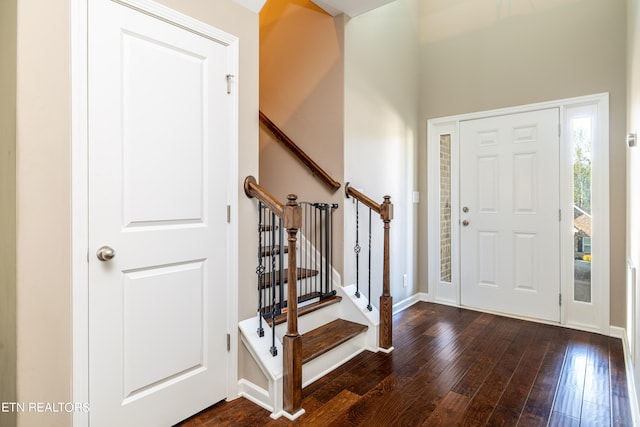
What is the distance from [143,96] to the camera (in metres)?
1.64

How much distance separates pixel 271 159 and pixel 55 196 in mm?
2100

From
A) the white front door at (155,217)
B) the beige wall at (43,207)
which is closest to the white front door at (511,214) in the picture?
the white front door at (155,217)

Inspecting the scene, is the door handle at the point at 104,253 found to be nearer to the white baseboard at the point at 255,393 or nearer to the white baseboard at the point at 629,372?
the white baseboard at the point at 255,393

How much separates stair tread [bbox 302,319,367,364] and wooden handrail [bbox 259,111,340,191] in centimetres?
105

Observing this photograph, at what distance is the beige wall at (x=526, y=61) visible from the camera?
9.50ft

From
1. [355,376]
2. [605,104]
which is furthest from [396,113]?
[355,376]

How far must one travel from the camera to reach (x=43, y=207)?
1356 mm

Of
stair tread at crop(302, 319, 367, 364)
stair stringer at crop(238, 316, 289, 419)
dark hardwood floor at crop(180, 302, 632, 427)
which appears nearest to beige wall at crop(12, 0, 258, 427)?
dark hardwood floor at crop(180, 302, 632, 427)

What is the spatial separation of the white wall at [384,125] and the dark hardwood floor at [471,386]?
0.75 m

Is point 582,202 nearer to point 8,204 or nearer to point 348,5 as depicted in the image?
point 348,5

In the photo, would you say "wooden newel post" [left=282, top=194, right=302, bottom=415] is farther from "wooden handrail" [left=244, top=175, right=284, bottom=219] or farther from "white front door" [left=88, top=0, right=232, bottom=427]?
"white front door" [left=88, top=0, right=232, bottom=427]

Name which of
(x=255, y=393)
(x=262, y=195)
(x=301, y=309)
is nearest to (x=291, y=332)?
(x=255, y=393)

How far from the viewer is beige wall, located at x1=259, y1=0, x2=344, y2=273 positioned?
2.85m

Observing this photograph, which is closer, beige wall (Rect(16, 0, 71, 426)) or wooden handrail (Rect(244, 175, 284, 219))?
beige wall (Rect(16, 0, 71, 426))
